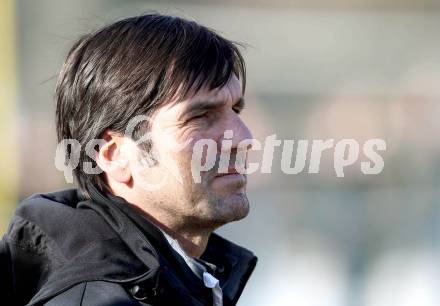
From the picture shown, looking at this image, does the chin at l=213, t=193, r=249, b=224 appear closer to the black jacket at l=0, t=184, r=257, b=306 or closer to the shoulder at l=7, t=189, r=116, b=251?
the black jacket at l=0, t=184, r=257, b=306

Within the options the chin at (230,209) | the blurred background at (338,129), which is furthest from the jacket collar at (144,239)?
the blurred background at (338,129)

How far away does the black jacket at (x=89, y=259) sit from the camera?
1.55 metres

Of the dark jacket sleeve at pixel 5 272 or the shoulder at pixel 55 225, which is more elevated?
the shoulder at pixel 55 225

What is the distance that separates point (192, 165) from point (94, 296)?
0.40 metres

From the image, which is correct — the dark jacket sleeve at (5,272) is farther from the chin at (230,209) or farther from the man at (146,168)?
the chin at (230,209)

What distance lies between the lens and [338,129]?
166 inches

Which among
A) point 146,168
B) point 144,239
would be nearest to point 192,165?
point 146,168

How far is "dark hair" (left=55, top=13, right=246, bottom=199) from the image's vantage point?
6.05ft

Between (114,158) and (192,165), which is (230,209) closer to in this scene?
(192,165)

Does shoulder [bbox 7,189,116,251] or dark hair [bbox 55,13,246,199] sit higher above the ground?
dark hair [bbox 55,13,246,199]

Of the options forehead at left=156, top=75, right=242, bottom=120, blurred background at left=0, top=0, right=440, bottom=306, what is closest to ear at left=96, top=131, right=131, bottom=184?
forehead at left=156, top=75, right=242, bottom=120

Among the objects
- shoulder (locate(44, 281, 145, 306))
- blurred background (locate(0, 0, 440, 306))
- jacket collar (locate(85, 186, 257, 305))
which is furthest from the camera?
blurred background (locate(0, 0, 440, 306))

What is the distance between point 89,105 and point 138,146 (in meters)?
0.15

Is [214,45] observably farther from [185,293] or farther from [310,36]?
[310,36]
